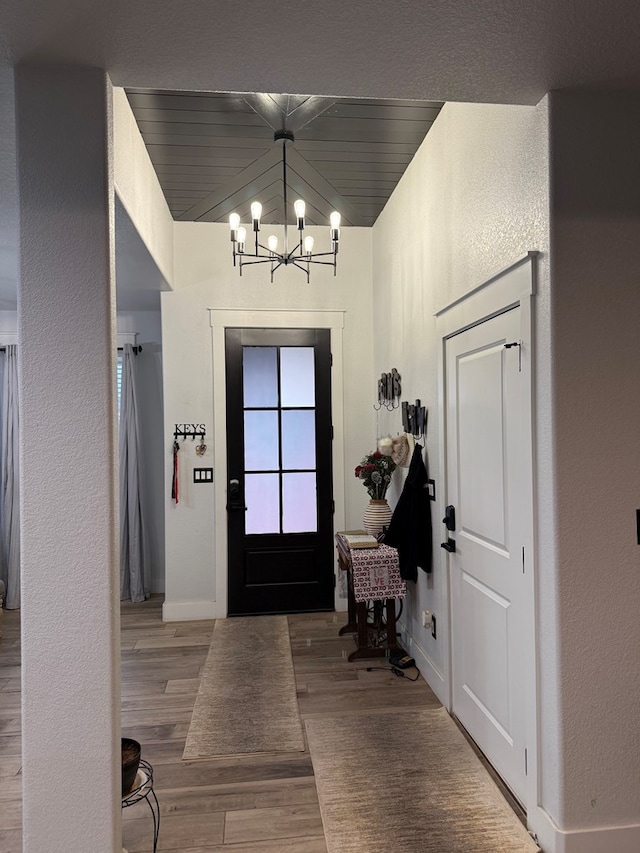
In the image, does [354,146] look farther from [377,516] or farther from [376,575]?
[376,575]

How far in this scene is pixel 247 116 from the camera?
2750 mm

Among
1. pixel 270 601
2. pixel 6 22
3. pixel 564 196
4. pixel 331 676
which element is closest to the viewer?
pixel 6 22

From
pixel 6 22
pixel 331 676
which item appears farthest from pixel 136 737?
pixel 6 22

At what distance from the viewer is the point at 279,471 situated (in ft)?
13.8

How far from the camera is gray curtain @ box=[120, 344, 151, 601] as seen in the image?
4.59 m

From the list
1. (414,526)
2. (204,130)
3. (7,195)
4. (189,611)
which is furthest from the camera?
(189,611)

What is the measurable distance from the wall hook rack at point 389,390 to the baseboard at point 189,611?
6.46 feet

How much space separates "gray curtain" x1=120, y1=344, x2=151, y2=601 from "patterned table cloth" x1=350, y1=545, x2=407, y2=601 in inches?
86.7

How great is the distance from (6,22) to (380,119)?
6.15 feet

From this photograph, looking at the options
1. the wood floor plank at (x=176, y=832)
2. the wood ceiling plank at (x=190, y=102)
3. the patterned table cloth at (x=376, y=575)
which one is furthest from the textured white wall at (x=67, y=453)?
the patterned table cloth at (x=376, y=575)

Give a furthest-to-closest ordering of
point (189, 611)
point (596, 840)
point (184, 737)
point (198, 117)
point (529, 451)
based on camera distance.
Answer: point (189, 611), point (198, 117), point (184, 737), point (529, 451), point (596, 840)

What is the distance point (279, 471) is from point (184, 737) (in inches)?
79.5

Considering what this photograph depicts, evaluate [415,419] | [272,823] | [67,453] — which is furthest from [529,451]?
[272,823]

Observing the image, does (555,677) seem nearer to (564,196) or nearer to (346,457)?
(564,196)
